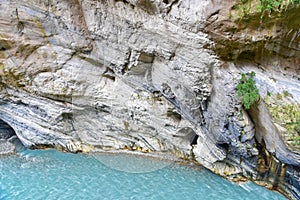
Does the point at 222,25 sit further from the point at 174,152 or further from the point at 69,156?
the point at 69,156

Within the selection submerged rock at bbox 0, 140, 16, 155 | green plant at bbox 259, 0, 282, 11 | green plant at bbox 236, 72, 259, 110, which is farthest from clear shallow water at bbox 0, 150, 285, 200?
green plant at bbox 259, 0, 282, 11

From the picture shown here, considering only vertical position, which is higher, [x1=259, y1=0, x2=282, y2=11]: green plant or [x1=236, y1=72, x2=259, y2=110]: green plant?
[x1=259, y1=0, x2=282, y2=11]: green plant

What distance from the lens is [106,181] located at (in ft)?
22.1

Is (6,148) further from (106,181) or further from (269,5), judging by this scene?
(269,5)

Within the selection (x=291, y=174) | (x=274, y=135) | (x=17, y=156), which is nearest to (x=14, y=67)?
(x=17, y=156)

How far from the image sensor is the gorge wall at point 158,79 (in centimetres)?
491

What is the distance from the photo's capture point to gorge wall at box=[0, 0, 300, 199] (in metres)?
4.91

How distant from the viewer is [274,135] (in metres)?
5.36

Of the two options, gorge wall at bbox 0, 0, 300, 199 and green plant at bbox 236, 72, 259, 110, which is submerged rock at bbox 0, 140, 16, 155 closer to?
gorge wall at bbox 0, 0, 300, 199

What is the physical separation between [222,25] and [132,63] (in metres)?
2.42

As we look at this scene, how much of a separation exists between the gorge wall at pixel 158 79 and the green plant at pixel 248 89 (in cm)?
13

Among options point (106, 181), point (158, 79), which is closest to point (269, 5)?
point (158, 79)

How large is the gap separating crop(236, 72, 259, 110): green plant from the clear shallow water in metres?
2.34

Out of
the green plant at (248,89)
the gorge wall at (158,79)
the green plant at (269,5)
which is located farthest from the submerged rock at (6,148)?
the green plant at (269,5)
